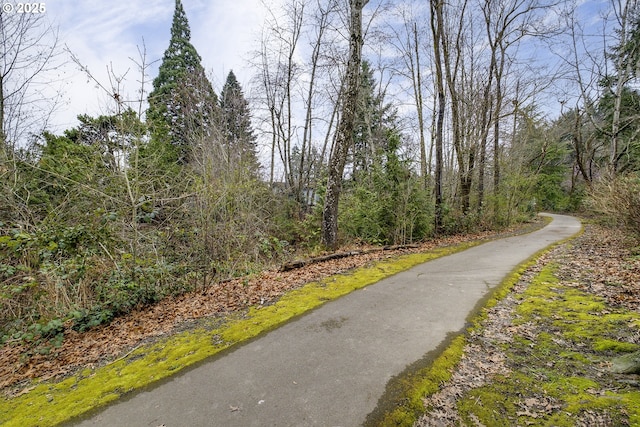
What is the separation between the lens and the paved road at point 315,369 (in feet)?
6.60

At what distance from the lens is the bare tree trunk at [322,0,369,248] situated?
7.05m

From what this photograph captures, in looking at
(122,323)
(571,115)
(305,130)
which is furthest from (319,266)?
(571,115)

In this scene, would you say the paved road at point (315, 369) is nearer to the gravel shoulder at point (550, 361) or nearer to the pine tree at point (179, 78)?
the gravel shoulder at point (550, 361)

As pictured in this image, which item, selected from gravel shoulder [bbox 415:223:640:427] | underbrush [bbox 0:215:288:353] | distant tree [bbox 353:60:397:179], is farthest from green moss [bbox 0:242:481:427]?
distant tree [bbox 353:60:397:179]

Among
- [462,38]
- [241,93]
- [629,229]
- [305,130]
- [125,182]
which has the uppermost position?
A: [462,38]

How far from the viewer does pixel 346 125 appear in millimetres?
7254

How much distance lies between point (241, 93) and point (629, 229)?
653 inches

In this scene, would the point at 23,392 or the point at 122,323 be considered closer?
the point at 23,392

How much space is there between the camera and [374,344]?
2.95m

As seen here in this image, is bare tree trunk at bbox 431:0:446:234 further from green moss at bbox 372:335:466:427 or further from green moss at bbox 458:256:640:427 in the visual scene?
green moss at bbox 372:335:466:427

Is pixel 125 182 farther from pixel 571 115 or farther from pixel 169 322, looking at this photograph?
pixel 571 115

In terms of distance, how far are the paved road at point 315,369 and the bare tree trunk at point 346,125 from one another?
3.21 meters

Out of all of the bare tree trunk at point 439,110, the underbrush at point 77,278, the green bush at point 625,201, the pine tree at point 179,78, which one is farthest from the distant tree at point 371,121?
the underbrush at point 77,278

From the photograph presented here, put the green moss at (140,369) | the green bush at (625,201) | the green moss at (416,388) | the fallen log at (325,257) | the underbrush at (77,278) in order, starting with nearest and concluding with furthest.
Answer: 1. the green moss at (416,388)
2. the green moss at (140,369)
3. the underbrush at (77,278)
4. the fallen log at (325,257)
5. the green bush at (625,201)
